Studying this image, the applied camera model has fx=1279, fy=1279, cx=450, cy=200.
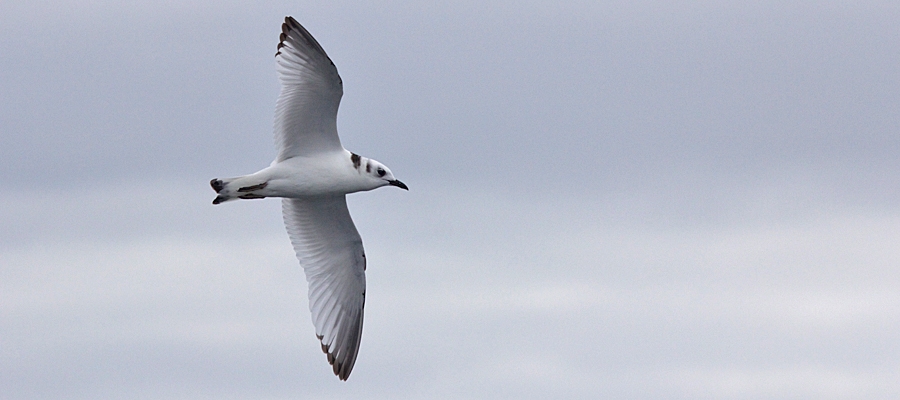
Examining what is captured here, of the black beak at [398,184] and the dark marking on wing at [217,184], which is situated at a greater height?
the black beak at [398,184]

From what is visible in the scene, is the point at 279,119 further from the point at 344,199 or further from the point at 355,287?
the point at 355,287

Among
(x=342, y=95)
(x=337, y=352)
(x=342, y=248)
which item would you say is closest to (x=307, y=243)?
(x=342, y=248)

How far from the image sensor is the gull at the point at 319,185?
54.2 feet

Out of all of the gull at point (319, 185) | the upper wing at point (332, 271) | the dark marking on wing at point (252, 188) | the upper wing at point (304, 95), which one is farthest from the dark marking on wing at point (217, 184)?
the upper wing at point (332, 271)

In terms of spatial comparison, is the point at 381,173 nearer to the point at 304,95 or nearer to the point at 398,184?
the point at 398,184

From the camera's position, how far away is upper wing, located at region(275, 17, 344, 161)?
53.7ft

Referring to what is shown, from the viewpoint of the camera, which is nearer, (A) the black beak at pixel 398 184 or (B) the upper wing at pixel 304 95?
(B) the upper wing at pixel 304 95

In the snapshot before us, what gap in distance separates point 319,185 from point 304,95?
133 centimetres

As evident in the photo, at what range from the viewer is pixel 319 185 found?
679 inches

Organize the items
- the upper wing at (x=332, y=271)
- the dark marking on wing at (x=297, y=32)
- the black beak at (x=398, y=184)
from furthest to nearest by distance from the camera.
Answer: the upper wing at (x=332, y=271) < the black beak at (x=398, y=184) < the dark marking on wing at (x=297, y=32)

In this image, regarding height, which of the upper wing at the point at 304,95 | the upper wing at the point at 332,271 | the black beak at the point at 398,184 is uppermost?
the upper wing at the point at 304,95

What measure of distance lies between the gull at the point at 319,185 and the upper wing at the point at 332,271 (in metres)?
0.01

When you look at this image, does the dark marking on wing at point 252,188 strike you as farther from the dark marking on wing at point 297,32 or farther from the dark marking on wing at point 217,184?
the dark marking on wing at point 297,32

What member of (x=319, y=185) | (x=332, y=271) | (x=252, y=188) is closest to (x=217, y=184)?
(x=252, y=188)
